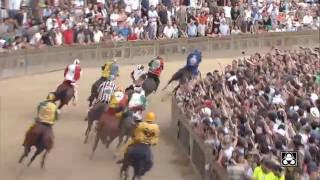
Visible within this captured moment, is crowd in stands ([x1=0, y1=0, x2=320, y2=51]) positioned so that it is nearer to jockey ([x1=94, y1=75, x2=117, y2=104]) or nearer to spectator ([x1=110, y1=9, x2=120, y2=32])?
spectator ([x1=110, y1=9, x2=120, y2=32])

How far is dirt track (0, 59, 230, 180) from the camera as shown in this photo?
523 inches

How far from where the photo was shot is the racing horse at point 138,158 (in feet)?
39.0

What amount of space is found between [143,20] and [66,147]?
38.6ft

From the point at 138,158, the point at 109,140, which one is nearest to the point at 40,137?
the point at 109,140

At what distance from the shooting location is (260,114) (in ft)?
43.1

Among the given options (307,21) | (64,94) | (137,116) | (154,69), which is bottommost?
(137,116)

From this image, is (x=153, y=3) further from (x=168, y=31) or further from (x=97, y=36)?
(x=97, y=36)

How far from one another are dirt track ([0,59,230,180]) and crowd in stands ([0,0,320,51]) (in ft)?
9.62

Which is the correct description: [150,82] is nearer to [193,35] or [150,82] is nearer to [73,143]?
[73,143]

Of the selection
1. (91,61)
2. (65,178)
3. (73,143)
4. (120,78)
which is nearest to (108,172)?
(65,178)

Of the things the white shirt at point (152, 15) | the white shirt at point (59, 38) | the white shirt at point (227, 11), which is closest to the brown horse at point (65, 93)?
the white shirt at point (59, 38)

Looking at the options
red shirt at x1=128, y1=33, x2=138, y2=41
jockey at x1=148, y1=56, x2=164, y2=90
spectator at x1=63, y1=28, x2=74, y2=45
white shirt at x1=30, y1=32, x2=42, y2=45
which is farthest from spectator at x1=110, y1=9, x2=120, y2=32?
jockey at x1=148, y1=56, x2=164, y2=90

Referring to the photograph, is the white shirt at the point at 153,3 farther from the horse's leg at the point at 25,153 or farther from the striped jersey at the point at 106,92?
the horse's leg at the point at 25,153

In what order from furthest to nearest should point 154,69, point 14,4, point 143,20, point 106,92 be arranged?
point 143,20, point 14,4, point 154,69, point 106,92
